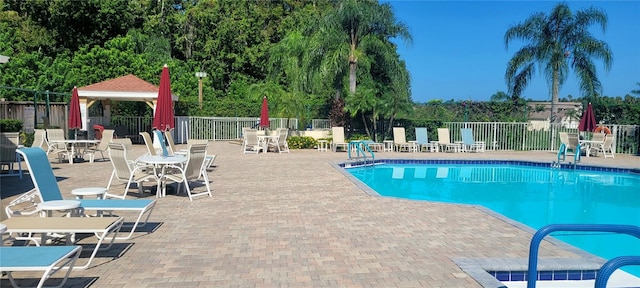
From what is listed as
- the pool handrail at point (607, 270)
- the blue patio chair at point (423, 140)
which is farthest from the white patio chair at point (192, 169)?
the blue patio chair at point (423, 140)

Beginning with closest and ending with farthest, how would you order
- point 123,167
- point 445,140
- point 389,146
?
point 123,167 < point 445,140 < point 389,146

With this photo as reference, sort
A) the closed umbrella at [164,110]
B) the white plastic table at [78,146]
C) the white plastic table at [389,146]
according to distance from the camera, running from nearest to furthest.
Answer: the closed umbrella at [164,110] < the white plastic table at [78,146] < the white plastic table at [389,146]

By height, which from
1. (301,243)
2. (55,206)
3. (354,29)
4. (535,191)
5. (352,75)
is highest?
(354,29)

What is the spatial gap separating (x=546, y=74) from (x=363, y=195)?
18.8m

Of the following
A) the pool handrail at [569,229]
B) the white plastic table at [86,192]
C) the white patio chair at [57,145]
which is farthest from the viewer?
the white patio chair at [57,145]

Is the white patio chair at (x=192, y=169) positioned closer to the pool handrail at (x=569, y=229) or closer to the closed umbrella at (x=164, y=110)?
the closed umbrella at (x=164, y=110)

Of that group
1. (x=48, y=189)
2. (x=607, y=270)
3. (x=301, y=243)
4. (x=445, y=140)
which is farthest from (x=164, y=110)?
(x=445, y=140)

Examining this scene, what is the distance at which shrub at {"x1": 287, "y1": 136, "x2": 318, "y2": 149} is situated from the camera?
746 inches

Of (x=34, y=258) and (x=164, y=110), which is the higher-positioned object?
(x=164, y=110)

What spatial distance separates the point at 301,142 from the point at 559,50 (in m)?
13.6

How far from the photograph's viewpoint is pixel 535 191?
1115 centimetres

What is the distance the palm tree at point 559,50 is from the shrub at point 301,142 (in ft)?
36.8

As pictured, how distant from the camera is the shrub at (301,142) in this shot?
62.1 feet

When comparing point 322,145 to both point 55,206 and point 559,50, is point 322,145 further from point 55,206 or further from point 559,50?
point 55,206
